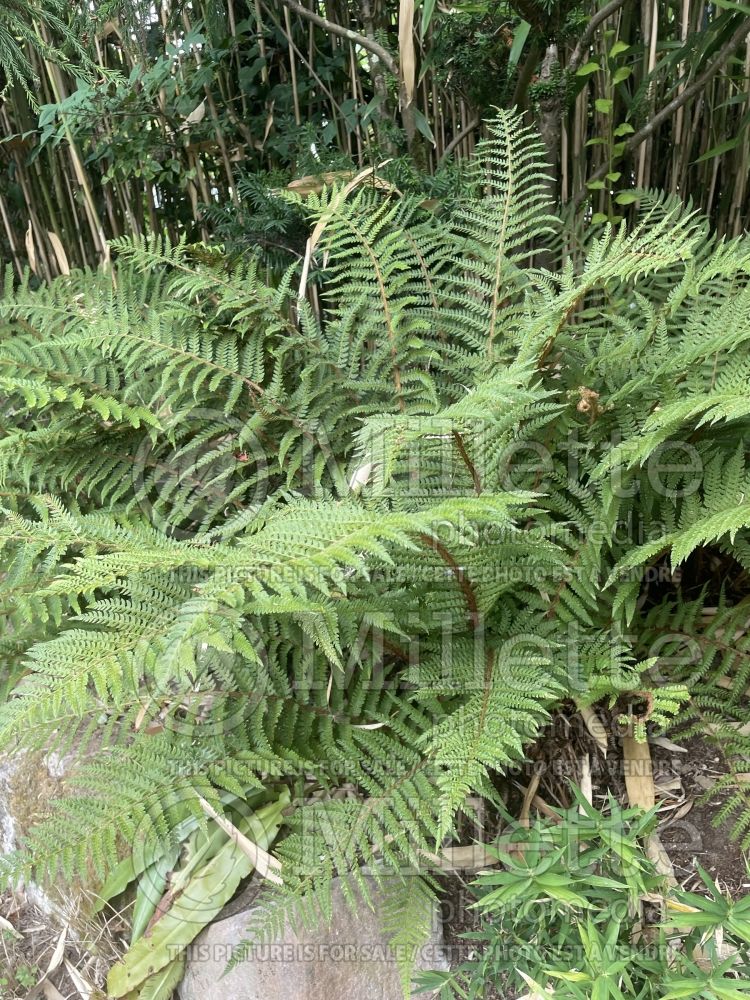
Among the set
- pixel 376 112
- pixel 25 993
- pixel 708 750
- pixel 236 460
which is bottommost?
pixel 25 993

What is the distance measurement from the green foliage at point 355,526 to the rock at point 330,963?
0.29 ft

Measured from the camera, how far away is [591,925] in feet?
2.60

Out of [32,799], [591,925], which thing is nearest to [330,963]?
[591,925]

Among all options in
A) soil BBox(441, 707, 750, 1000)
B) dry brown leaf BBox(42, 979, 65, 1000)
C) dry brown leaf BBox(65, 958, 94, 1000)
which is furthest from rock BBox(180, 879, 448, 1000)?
dry brown leaf BBox(42, 979, 65, 1000)

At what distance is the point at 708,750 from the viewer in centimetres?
115

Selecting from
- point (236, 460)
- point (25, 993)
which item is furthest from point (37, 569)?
point (25, 993)

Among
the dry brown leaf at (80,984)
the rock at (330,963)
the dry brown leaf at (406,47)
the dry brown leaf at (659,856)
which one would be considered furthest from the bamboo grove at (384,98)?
the dry brown leaf at (80,984)

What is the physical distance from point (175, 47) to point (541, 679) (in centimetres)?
168

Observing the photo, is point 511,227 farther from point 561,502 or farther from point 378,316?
point 561,502

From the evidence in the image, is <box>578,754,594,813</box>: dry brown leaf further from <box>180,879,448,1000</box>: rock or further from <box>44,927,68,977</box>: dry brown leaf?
<box>44,927,68,977</box>: dry brown leaf

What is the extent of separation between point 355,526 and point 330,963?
69 cm

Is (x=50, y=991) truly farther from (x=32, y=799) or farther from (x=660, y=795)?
(x=660, y=795)

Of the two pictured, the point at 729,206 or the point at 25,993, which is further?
the point at 729,206

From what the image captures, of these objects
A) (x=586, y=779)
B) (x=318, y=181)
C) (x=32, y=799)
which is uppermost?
(x=318, y=181)
